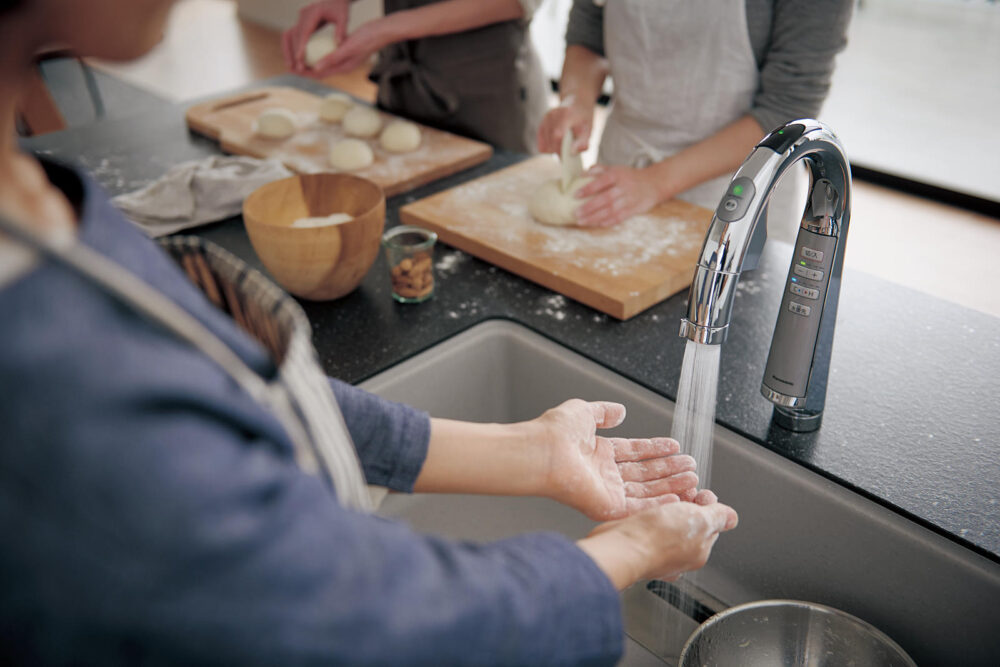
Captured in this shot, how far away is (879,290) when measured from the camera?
112 cm

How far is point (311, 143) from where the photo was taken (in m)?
1.64

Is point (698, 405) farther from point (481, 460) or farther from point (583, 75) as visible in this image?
point (583, 75)

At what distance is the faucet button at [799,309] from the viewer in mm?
787

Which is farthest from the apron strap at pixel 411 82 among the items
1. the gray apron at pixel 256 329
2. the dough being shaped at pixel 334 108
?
the gray apron at pixel 256 329

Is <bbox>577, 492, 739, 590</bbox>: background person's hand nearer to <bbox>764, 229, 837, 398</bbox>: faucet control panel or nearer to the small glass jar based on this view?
<bbox>764, 229, 837, 398</bbox>: faucet control panel

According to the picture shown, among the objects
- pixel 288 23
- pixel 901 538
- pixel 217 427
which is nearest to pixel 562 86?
pixel 901 538

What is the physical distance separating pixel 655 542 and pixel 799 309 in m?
0.31

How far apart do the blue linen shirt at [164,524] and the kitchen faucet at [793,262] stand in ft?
1.16

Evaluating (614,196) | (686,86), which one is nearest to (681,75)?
(686,86)

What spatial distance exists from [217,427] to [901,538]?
27.2 inches

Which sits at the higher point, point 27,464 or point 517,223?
point 27,464

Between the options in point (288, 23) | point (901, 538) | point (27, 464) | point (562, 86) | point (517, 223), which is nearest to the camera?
point (27, 464)

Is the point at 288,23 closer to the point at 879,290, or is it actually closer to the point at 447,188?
the point at 447,188

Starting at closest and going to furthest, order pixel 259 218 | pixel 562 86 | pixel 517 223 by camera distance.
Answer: pixel 259 218 < pixel 517 223 < pixel 562 86
